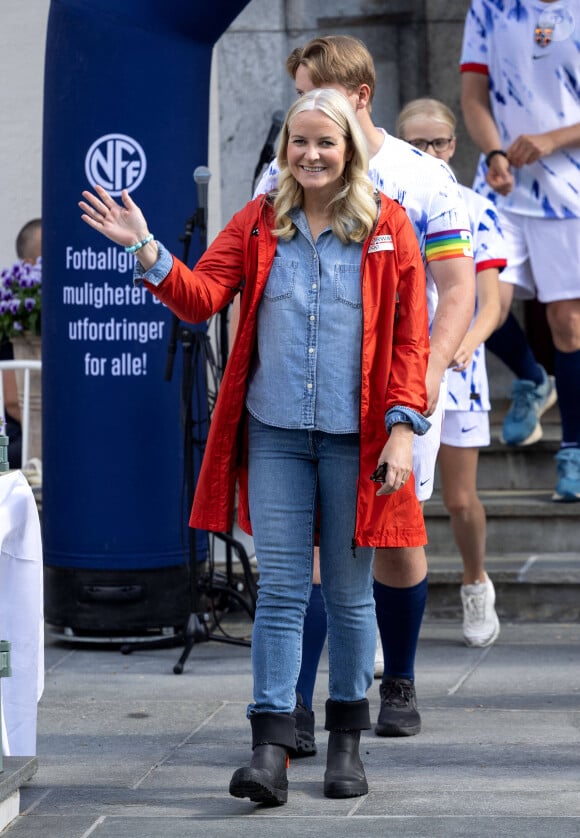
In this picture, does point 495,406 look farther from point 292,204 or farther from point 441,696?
point 292,204

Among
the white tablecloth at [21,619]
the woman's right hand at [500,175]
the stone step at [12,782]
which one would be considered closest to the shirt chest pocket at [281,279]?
the white tablecloth at [21,619]

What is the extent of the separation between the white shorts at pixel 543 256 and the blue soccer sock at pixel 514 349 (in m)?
0.27

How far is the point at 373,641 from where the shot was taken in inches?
164

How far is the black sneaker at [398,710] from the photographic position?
15.6ft

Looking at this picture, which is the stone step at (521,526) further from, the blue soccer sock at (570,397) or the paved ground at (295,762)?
the paved ground at (295,762)

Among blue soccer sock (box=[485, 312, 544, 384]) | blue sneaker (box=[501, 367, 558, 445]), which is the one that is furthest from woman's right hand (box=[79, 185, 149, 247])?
blue sneaker (box=[501, 367, 558, 445])

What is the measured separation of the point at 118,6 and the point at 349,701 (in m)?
3.06

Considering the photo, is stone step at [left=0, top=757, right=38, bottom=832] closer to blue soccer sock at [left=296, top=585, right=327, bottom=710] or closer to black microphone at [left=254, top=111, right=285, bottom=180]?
blue soccer sock at [left=296, top=585, right=327, bottom=710]

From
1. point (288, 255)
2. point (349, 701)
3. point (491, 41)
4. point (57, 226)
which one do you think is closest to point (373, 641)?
point (349, 701)

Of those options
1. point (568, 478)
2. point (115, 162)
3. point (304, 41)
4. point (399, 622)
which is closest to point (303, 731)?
point (399, 622)

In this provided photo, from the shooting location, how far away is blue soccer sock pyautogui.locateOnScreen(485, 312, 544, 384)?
291 inches

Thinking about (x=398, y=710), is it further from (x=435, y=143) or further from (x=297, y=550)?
(x=435, y=143)

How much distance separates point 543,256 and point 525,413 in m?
0.82

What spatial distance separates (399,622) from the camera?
4.76 metres
